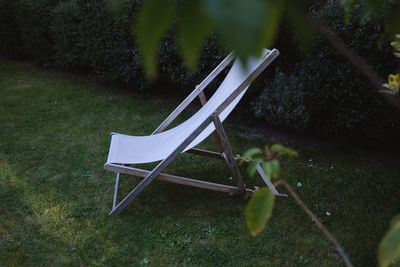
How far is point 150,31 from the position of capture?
0.48m

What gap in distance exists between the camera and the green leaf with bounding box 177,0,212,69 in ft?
1.47

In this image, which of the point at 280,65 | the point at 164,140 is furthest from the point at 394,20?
the point at 280,65

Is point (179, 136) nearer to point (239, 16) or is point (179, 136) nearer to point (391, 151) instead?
point (391, 151)

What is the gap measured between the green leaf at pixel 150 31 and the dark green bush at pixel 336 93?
3.93 m

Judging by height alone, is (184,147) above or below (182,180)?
above

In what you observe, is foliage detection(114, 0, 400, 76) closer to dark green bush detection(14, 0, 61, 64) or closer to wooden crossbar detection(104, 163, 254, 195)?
wooden crossbar detection(104, 163, 254, 195)

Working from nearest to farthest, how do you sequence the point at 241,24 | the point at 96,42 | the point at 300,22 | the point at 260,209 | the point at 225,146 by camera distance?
the point at 241,24 → the point at 300,22 → the point at 260,209 → the point at 225,146 → the point at 96,42

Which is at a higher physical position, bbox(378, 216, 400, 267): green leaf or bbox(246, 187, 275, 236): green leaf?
bbox(378, 216, 400, 267): green leaf

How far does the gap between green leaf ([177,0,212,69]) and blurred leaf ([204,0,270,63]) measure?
0.12 ft

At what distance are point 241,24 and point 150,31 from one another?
0.39 feet

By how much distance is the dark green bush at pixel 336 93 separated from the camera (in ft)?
13.9

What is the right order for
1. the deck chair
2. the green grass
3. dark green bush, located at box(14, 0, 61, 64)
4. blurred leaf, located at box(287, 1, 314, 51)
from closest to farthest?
1. blurred leaf, located at box(287, 1, 314, 51)
2. the green grass
3. the deck chair
4. dark green bush, located at box(14, 0, 61, 64)

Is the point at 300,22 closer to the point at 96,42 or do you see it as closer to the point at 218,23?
the point at 218,23

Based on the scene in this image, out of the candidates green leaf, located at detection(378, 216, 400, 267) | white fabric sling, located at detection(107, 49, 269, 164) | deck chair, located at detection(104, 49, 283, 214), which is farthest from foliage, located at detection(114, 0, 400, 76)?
white fabric sling, located at detection(107, 49, 269, 164)
